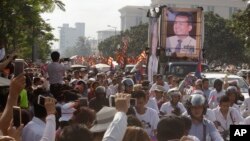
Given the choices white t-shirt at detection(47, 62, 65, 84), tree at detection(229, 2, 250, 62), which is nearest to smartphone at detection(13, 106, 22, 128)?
white t-shirt at detection(47, 62, 65, 84)

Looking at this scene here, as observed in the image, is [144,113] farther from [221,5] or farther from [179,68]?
[221,5]

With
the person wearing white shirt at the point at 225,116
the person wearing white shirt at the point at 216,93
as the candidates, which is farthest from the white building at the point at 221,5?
the person wearing white shirt at the point at 225,116

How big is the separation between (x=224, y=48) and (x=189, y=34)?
52.1 metres

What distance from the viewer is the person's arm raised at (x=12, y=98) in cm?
528

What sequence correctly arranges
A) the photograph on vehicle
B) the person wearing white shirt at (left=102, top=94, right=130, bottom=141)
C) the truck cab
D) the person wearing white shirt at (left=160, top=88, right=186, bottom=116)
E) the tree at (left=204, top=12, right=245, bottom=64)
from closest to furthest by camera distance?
1. the person wearing white shirt at (left=102, top=94, right=130, bottom=141)
2. the person wearing white shirt at (left=160, top=88, right=186, bottom=116)
3. the photograph on vehicle
4. the truck cab
5. the tree at (left=204, top=12, right=245, bottom=64)

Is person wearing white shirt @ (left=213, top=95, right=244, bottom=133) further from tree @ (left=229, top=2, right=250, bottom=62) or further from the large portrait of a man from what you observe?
tree @ (left=229, top=2, right=250, bottom=62)

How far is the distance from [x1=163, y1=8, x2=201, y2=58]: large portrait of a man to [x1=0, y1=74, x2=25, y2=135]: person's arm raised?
16786 mm

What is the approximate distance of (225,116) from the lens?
9320mm

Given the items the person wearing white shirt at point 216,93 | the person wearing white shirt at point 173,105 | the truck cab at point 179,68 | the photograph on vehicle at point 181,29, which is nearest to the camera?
the person wearing white shirt at point 173,105

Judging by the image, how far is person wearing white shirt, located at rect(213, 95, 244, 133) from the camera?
9148 millimetres

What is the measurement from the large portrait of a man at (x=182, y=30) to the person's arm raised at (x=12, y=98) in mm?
16786

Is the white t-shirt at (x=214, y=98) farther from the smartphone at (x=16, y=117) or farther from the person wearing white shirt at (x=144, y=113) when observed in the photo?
the smartphone at (x=16, y=117)

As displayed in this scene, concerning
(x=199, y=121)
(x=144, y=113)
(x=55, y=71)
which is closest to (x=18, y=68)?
(x=199, y=121)

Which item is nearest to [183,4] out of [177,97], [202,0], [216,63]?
[202,0]
